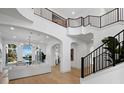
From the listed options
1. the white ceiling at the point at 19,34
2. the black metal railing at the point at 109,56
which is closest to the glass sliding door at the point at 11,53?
the white ceiling at the point at 19,34

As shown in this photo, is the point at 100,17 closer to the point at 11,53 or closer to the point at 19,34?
the point at 19,34

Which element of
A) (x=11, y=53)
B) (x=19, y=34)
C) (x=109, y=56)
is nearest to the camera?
(x=109, y=56)

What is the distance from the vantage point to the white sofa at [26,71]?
23.1ft

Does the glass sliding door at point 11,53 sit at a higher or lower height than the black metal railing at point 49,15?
lower

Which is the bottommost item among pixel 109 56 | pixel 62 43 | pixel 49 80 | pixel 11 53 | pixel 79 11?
pixel 49 80

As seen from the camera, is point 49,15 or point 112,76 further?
point 49,15

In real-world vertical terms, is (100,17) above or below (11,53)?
above

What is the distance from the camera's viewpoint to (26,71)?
773 cm

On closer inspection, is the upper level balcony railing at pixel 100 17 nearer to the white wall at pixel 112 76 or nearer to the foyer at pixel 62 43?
the foyer at pixel 62 43

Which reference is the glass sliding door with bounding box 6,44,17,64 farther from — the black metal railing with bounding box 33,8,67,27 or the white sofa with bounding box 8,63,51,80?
the black metal railing with bounding box 33,8,67,27

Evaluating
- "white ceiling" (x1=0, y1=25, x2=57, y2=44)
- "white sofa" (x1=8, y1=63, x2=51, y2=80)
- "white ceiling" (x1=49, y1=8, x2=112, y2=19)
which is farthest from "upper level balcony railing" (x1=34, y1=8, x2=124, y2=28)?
"white sofa" (x1=8, y1=63, x2=51, y2=80)

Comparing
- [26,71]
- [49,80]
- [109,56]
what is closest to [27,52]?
[26,71]
